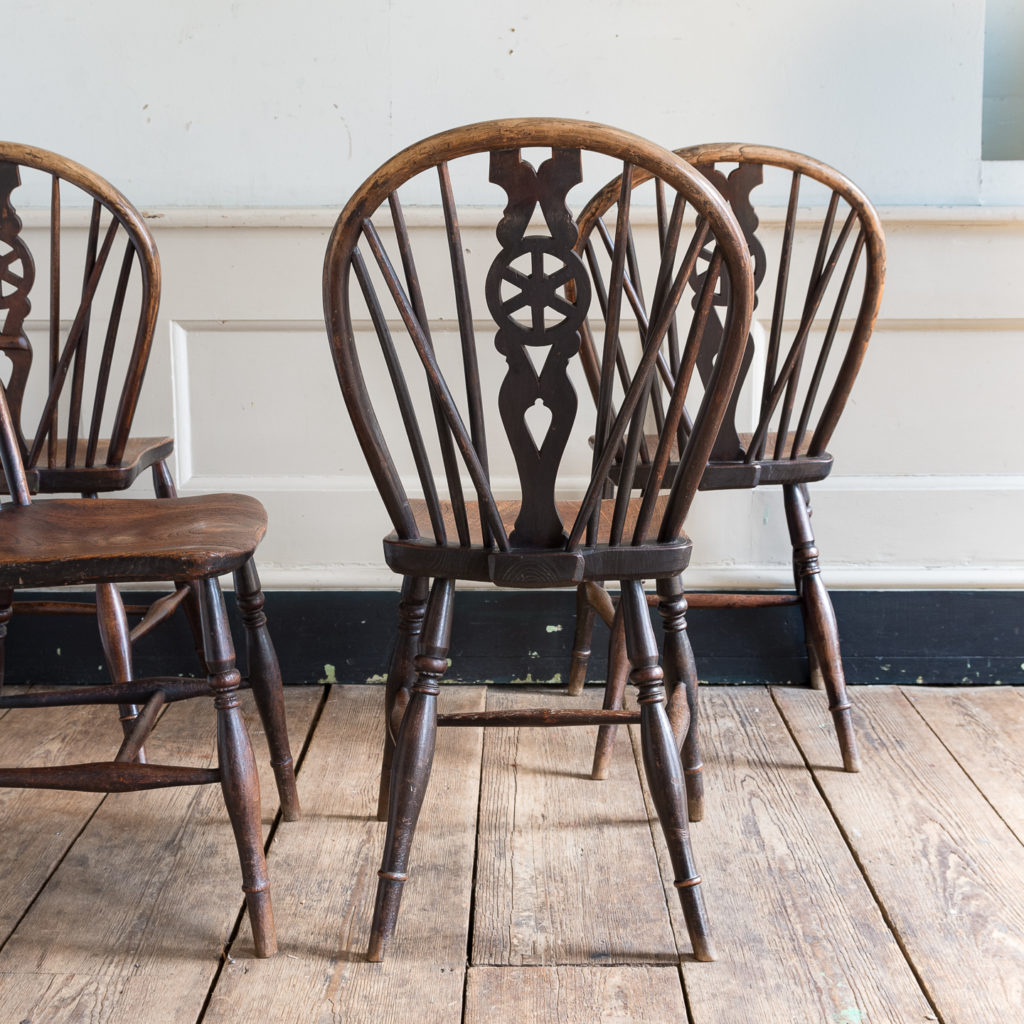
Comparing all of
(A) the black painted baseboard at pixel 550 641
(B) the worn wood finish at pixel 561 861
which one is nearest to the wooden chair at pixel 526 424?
(B) the worn wood finish at pixel 561 861

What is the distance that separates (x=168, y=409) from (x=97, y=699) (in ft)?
2.81

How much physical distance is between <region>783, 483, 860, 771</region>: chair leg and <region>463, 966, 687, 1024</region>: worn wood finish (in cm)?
64

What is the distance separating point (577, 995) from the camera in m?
1.17

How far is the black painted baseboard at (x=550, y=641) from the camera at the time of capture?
2102 mm

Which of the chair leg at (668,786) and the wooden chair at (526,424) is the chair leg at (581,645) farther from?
the chair leg at (668,786)

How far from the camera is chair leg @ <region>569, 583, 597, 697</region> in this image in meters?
1.95

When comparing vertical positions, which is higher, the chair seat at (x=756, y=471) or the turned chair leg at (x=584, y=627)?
the chair seat at (x=756, y=471)

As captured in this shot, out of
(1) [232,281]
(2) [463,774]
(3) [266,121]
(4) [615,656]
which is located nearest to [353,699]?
(2) [463,774]

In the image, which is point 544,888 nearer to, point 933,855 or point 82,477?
point 933,855

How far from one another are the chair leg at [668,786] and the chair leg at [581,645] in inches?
24.8

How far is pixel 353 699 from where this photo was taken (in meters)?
2.04

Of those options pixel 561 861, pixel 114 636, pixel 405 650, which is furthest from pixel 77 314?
pixel 561 861

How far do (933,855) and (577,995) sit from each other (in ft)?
1.90

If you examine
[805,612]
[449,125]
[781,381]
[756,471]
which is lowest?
[805,612]
